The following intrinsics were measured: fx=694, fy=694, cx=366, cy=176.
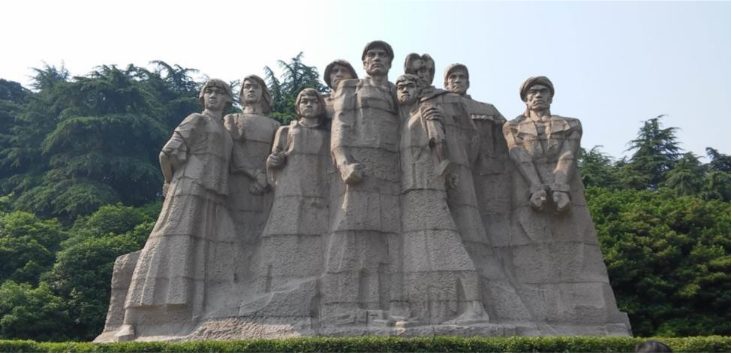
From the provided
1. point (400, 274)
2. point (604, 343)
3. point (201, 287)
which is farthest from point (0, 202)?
point (604, 343)

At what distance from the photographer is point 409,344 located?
8.03m

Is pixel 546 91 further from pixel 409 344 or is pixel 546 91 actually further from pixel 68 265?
pixel 68 265

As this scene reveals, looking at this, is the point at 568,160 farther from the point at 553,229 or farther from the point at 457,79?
the point at 457,79

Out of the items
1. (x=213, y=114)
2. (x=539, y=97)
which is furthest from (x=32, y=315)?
(x=539, y=97)

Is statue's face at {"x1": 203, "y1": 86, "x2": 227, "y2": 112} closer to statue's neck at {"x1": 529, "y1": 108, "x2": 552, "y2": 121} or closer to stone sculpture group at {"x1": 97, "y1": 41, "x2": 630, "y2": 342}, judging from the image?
stone sculpture group at {"x1": 97, "y1": 41, "x2": 630, "y2": 342}

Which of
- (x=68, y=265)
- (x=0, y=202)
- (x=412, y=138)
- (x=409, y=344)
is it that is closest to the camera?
(x=409, y=344)

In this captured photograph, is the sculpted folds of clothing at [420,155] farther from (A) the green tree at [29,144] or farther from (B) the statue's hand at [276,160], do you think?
(A) the green tree at [29,144]

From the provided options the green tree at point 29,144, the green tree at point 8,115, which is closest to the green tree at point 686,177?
the green tree at point 29,144

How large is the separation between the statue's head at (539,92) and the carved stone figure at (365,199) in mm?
2378

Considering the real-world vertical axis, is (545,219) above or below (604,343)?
above

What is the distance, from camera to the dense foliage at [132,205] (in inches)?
811

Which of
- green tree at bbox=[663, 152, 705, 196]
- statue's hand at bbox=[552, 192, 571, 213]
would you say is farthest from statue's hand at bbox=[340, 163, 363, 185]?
green tree at bbox=[663, 152, 705, 196]

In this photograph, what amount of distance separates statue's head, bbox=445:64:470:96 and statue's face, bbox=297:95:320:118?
2473 mm

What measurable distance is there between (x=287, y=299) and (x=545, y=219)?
165 inches
